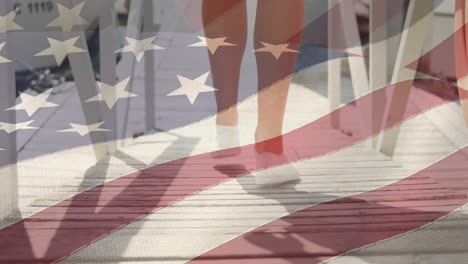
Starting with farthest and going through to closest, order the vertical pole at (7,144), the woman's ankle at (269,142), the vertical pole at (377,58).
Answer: the vertical pole at (377,58), the woman's ankle at (269,142), the vertical pole at (7,144)

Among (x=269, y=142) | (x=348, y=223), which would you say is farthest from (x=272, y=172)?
(x=348, y=223)

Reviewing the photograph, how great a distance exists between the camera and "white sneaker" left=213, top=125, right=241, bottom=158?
3.99ft

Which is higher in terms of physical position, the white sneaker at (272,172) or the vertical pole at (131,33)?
the vertical pole at (131,33)

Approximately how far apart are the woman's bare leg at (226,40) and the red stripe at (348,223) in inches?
10.4

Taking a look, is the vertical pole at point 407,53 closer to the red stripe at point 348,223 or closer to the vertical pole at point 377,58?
the vertical pole at point 377,58

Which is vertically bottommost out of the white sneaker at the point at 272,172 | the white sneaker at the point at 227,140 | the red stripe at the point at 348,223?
the red stripe at the point at 348,223

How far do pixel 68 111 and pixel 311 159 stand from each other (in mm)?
494

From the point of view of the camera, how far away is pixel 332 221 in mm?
1020

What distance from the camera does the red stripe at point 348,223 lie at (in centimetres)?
92

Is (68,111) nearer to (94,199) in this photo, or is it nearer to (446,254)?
(94,199)

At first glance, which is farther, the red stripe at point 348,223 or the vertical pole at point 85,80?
the vertical pole at point 85,80

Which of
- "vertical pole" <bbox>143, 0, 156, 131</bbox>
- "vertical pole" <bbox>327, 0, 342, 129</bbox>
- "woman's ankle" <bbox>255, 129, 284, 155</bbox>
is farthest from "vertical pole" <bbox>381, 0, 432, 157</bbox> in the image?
"vertical pole" <bbox>143, 0, 156, 131</bbox>
